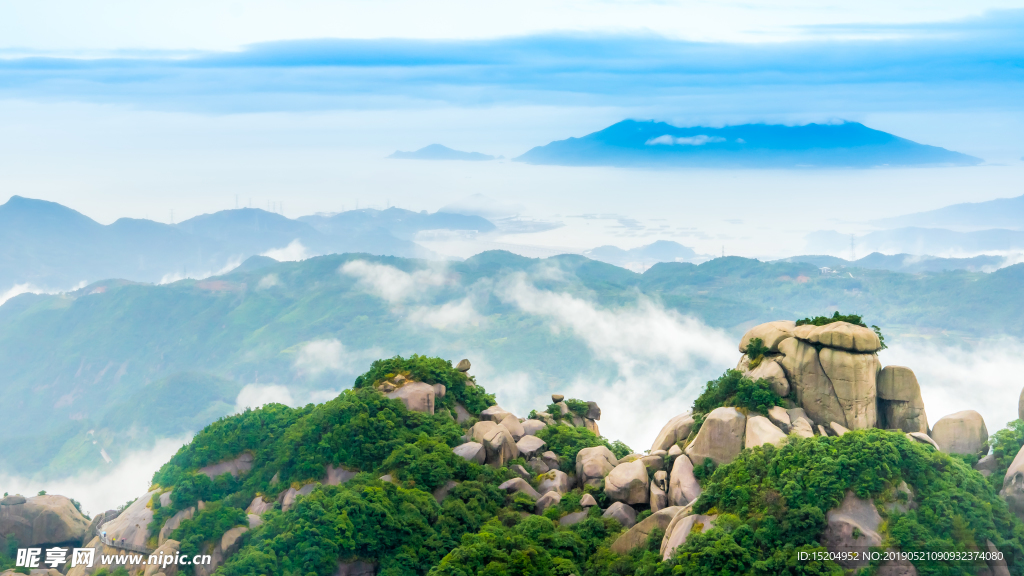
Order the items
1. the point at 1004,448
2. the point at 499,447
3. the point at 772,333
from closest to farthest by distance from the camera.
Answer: the point at 1004,448, the point at 772,333, the point at 499,447

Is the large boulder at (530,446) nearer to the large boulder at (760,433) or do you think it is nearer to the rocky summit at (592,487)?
the rocky summit at (592,487)

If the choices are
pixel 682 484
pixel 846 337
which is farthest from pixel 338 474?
pixel 846 337

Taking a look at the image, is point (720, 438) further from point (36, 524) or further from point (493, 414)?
point (36, 524)

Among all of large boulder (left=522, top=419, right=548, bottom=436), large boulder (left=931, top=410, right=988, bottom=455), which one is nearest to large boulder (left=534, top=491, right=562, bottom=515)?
large boulder (left=522, top=419, right=548, bottom=436)

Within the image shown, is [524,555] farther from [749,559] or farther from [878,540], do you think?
[878,540]

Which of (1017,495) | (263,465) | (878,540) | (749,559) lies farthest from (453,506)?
(1017,495)

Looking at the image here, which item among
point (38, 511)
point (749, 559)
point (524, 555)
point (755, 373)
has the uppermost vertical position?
point (755, 373)

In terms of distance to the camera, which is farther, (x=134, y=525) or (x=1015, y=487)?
(x=134, y=525)
